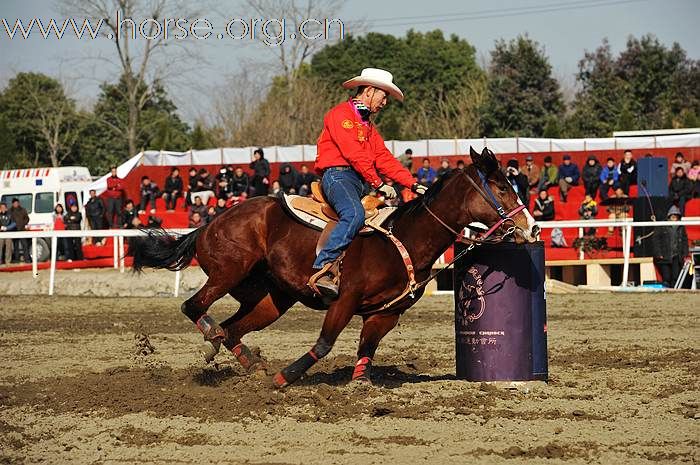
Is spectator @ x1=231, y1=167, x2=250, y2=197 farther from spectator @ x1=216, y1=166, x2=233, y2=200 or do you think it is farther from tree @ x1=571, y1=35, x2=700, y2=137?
tree @ x1=571, y1=35, x2=700, y2=137

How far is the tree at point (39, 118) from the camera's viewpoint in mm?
53594

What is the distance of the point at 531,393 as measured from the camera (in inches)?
330

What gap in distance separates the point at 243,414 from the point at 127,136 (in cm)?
4256

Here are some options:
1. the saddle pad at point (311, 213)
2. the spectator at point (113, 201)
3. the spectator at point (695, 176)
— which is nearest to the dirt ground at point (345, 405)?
the saddle pad at point (311, 213)

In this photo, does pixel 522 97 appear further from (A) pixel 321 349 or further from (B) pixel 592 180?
(A) pixel 321 349

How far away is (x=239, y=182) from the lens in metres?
26.5

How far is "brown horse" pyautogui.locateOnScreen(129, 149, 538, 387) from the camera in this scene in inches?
332

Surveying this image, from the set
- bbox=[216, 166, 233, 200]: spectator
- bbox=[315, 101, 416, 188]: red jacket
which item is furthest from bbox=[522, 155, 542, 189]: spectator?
bbox=[315, 101, 416, 188]: red jacket

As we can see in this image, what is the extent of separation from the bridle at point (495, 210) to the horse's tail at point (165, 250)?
2.41 metres

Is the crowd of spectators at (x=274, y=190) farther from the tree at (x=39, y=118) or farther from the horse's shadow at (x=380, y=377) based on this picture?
the tree at (x=39, y=118)

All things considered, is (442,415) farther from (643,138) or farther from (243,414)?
(643,138)

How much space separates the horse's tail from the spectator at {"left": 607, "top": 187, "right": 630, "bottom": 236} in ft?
46.5

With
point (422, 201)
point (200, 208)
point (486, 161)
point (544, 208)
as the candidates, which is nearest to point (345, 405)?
point (422, 201)

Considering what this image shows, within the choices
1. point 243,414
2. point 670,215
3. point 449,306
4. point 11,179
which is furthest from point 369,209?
point 11,179
